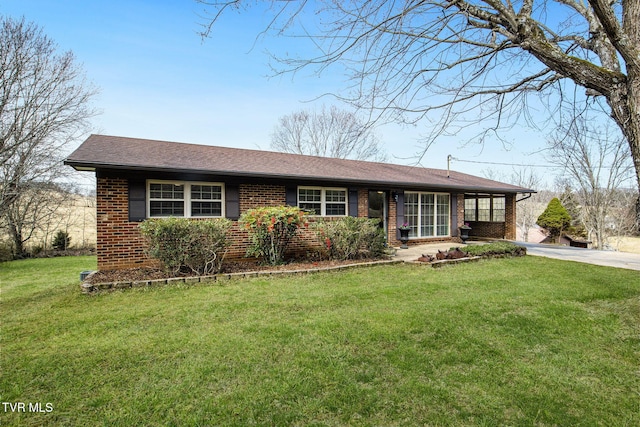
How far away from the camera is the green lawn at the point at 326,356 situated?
7.31 feet

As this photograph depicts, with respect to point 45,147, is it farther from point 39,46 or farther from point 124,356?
point 124,356

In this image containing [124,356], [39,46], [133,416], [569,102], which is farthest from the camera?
[39,46]

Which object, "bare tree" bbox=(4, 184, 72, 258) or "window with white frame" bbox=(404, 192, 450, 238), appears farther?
"bare tree" bbox=(4, 184, 72, 258)

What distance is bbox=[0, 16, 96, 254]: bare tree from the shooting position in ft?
36.2

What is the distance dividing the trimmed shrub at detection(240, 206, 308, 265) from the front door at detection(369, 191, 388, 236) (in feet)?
13.7

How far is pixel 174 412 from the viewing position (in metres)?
2.20

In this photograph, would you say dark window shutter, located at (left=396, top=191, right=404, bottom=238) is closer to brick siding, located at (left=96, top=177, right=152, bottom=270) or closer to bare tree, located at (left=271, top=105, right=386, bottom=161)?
brick siding, located at (left=96, top=177, right=152, bottom=270)

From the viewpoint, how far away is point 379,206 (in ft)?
37.1

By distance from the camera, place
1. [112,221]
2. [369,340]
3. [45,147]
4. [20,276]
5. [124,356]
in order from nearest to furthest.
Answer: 1. [124,356]
2. [369,340]
3. [112,221]
4. [20,276]
5. [45,147]

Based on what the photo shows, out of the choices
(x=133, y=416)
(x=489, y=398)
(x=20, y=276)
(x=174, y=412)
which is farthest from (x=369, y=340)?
(x=20, y=276)

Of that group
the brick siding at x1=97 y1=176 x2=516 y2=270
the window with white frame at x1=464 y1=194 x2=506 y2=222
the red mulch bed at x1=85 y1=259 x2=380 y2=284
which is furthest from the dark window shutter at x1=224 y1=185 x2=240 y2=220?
the window with white frame at x1=464 y1=194 x2=506 y2=222

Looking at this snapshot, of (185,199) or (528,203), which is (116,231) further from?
(528,203)

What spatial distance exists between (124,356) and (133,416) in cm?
111

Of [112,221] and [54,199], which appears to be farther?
[54,199]
